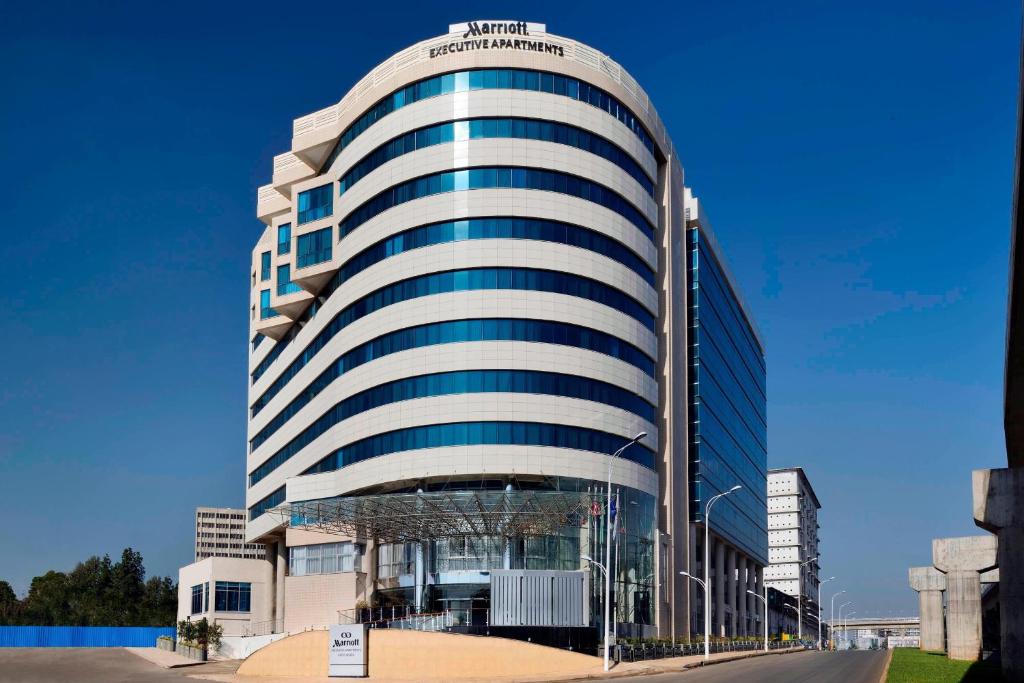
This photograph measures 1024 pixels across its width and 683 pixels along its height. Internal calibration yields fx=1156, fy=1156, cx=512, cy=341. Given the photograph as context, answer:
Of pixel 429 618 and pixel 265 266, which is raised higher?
pixel 265 266

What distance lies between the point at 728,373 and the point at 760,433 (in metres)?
29.8

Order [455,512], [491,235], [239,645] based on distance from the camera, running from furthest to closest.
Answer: [239,645] < [491,235] < [455,512]

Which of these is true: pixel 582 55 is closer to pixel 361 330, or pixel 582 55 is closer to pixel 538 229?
pixel 538 229

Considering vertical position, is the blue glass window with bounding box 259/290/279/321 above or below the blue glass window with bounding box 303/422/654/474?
above

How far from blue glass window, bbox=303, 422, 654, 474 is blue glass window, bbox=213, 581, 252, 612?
103ft

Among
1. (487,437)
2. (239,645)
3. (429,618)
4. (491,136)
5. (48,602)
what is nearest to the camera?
(429,618)

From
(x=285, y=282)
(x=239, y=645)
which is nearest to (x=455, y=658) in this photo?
(x=239, y=645)

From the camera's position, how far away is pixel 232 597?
98.1m

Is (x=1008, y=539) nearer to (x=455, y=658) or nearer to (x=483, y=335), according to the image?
(x=455, y=658)

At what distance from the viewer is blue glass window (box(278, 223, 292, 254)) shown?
292 feet

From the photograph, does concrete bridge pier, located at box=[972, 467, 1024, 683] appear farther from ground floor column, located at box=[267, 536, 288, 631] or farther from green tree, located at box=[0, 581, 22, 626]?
green tree, located at box=[0, 581, 22, 626]

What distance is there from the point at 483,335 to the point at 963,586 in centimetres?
3255

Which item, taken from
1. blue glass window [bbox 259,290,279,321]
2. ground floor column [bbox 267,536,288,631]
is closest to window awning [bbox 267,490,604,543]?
ground floor column [bbox 267,536,288,631]

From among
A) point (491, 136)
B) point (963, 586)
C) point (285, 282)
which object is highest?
point (491, 136)
